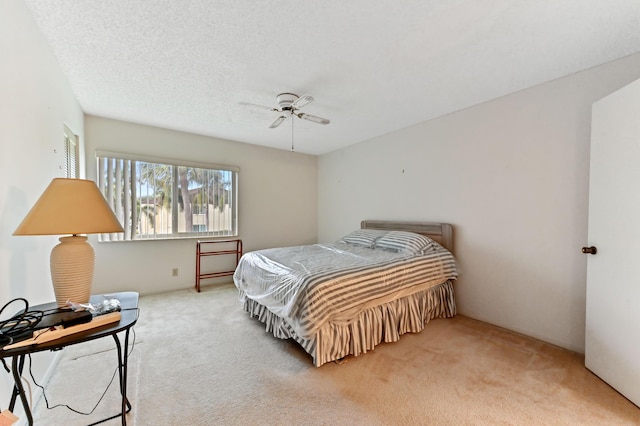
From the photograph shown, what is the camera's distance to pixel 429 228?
3.27 meters

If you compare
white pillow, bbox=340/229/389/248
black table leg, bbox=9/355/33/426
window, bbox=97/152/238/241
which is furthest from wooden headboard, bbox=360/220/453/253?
black table leg, bbox=9/355/33/426

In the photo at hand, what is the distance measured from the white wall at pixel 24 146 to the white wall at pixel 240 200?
1.55 m

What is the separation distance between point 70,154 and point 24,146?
1.49 meters

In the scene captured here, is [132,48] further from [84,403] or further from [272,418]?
[272,418]

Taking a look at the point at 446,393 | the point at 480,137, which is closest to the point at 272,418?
the point at 446,393

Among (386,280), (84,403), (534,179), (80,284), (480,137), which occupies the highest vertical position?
(480,137)

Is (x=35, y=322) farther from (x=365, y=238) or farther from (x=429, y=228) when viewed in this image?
(x=429, y=228)

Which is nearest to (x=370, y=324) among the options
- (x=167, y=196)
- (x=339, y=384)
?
(x=339, y=384)

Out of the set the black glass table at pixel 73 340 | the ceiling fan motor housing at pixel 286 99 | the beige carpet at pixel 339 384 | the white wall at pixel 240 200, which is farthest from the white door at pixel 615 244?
the white wall at pixel 240 200

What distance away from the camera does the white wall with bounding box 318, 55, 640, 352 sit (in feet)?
7.29

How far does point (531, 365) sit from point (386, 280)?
1.25 meters

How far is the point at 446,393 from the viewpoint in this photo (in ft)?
5.66

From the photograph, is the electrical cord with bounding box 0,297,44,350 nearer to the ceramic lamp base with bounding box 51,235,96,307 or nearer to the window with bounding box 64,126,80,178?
the ceramic lamp base with bounding box 51,235,96,307

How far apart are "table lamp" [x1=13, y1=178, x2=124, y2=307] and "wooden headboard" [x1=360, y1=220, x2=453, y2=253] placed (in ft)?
10.2
